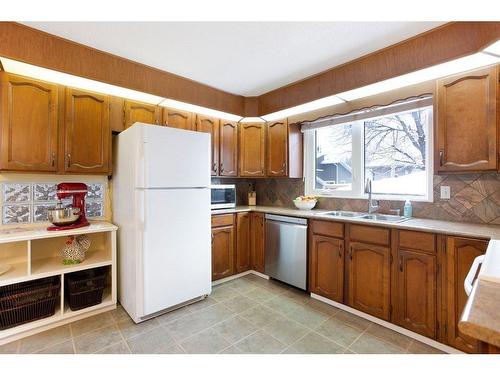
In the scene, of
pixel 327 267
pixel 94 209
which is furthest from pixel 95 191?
pixel 327 267

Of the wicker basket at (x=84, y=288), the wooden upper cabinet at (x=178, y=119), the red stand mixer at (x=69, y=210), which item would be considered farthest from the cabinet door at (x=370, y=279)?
the red stand mixer at (x=69, y=210)

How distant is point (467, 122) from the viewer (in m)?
1.85

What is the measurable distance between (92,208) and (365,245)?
2.78m

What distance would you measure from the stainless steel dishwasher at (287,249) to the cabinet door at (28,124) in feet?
7.52

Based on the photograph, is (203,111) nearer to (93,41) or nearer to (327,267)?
(93,41)

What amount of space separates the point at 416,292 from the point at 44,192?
11.2 ft

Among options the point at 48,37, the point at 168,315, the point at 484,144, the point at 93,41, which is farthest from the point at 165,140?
the point at 484,144

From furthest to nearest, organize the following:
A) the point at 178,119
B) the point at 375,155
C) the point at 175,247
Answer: the point at 178,119
the point at 375,155
the point at 175,247

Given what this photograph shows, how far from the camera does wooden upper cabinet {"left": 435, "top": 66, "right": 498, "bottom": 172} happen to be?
1.74 meters

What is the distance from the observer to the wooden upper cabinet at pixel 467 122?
68.6 inches

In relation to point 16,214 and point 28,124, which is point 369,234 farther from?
point 16,214

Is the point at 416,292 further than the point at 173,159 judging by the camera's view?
No

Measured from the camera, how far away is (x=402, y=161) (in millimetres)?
2521
